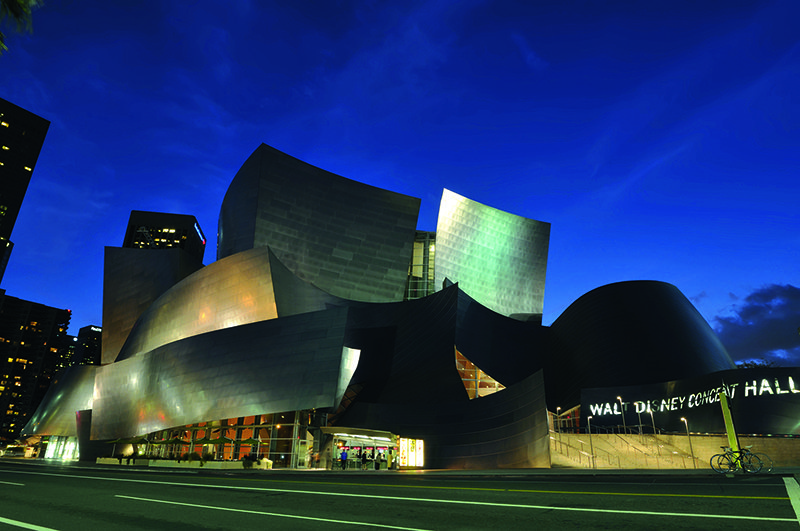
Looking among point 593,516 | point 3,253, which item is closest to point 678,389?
point 593,516

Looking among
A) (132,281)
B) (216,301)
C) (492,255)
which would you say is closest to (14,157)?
(132,281)

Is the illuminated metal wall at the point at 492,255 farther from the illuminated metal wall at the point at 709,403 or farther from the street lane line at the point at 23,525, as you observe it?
the street lane line at the point at 23,525

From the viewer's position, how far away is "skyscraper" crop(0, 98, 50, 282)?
8969cm

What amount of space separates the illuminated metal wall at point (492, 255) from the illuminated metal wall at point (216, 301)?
1929 cm

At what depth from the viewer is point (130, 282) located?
46.3m

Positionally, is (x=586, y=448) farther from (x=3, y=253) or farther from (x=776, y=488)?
(x=3, y=253)

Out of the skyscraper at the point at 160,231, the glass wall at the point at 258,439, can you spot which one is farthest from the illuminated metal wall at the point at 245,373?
the skyscraper at the point at 160,231

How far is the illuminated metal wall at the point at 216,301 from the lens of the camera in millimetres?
33062

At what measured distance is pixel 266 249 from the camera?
33000mm

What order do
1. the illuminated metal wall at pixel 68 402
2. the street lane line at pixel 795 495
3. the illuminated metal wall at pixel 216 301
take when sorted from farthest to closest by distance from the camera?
the illuminated metal wall at pixel 68 402, the illuminated metal wall at pixel 216 301, the street lane line at pixel 795 495

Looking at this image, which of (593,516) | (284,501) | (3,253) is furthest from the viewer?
(3,253)

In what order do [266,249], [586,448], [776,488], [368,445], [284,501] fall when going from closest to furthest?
1. [284,501]
2. [776,488]
3. [586,448]
4. [266,249]
5. [368,445]

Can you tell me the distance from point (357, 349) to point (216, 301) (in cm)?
1109

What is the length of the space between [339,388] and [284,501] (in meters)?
18.5
